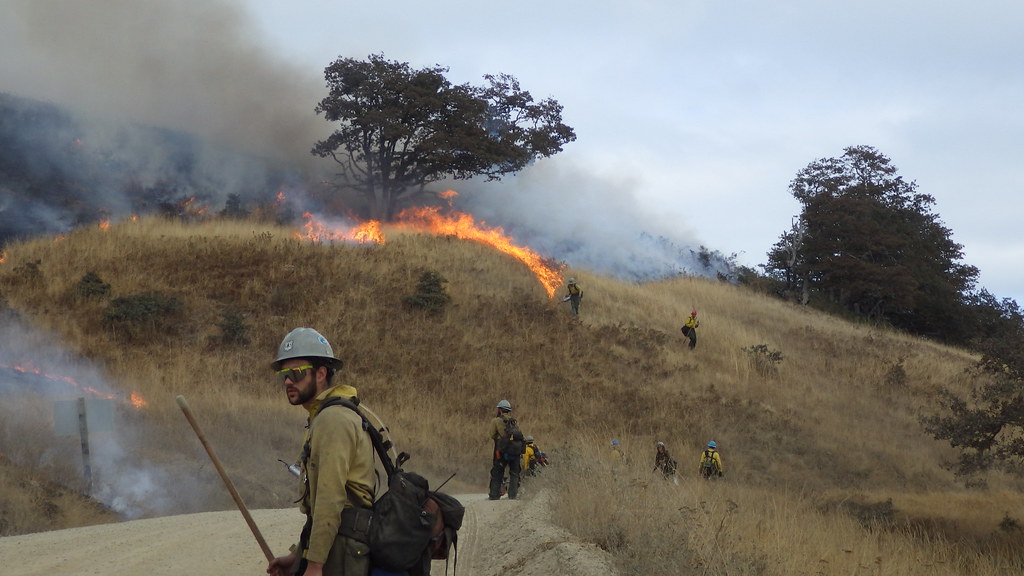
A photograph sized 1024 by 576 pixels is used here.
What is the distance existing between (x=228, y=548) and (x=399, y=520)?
6.90m

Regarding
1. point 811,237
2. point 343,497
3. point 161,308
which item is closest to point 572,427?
point 161,308

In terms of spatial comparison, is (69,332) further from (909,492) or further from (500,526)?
(909,492)

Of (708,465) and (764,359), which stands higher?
(764,359)

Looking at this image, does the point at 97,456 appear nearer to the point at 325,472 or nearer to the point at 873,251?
the point at 325,472

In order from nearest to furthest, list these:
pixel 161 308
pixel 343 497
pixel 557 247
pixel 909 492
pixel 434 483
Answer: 1. pixel 343 497
2. pixel 434 483
3. pixel 909 492
4. pixel 161 308
5. pixel 557 247

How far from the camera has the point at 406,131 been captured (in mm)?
44844

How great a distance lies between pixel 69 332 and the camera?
89.6 ft

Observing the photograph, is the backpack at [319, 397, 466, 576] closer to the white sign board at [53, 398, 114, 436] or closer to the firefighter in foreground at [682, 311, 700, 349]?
the white sign board at [53, 398, 114, 436]

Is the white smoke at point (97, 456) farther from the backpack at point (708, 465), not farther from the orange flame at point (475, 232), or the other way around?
the orange flame at point (475, 232)

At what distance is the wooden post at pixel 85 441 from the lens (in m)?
14.4

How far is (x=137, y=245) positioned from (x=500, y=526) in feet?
86.2

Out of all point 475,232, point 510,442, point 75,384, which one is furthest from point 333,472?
point 475,232

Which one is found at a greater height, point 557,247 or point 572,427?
point 557,247

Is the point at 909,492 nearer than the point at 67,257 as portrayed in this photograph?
Yes
